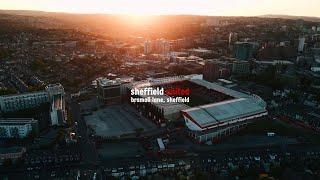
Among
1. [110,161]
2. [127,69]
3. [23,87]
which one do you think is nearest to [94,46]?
[127,69]

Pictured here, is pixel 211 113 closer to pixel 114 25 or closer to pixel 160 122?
pixel 160 122

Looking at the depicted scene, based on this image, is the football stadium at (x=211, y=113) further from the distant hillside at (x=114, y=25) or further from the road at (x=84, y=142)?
the distant hillside at (x=114, y=25)

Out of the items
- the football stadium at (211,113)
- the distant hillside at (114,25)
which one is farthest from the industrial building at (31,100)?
the distant hillside at (114,25)

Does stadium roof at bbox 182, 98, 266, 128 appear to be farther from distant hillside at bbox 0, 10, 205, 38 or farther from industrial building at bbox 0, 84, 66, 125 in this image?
distant hillside at bbox 0, 10, 205, 38

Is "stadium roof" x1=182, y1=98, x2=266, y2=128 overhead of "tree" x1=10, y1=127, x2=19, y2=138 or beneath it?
overhead

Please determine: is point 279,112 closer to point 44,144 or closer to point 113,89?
point 113,89

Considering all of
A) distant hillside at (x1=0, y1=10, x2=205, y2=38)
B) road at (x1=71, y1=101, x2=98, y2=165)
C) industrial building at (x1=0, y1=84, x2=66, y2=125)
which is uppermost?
distant hillside at (x1=0, y1=10, x2=205, y2=38)

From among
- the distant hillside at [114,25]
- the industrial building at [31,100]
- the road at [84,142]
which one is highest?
the distant hillside at [114,25]

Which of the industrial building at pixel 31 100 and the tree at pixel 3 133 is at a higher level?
the industrial building at pixel 31 100

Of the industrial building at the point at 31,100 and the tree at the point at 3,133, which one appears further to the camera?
the industrial building at the point at 31,100

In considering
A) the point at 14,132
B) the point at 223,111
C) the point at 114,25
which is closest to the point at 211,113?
the point at 223,111

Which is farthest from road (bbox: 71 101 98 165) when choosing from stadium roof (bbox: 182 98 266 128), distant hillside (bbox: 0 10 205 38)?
distant hillside (bbox: 0 10 205 38)

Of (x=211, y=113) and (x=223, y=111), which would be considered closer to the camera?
(x=211, y=113)
